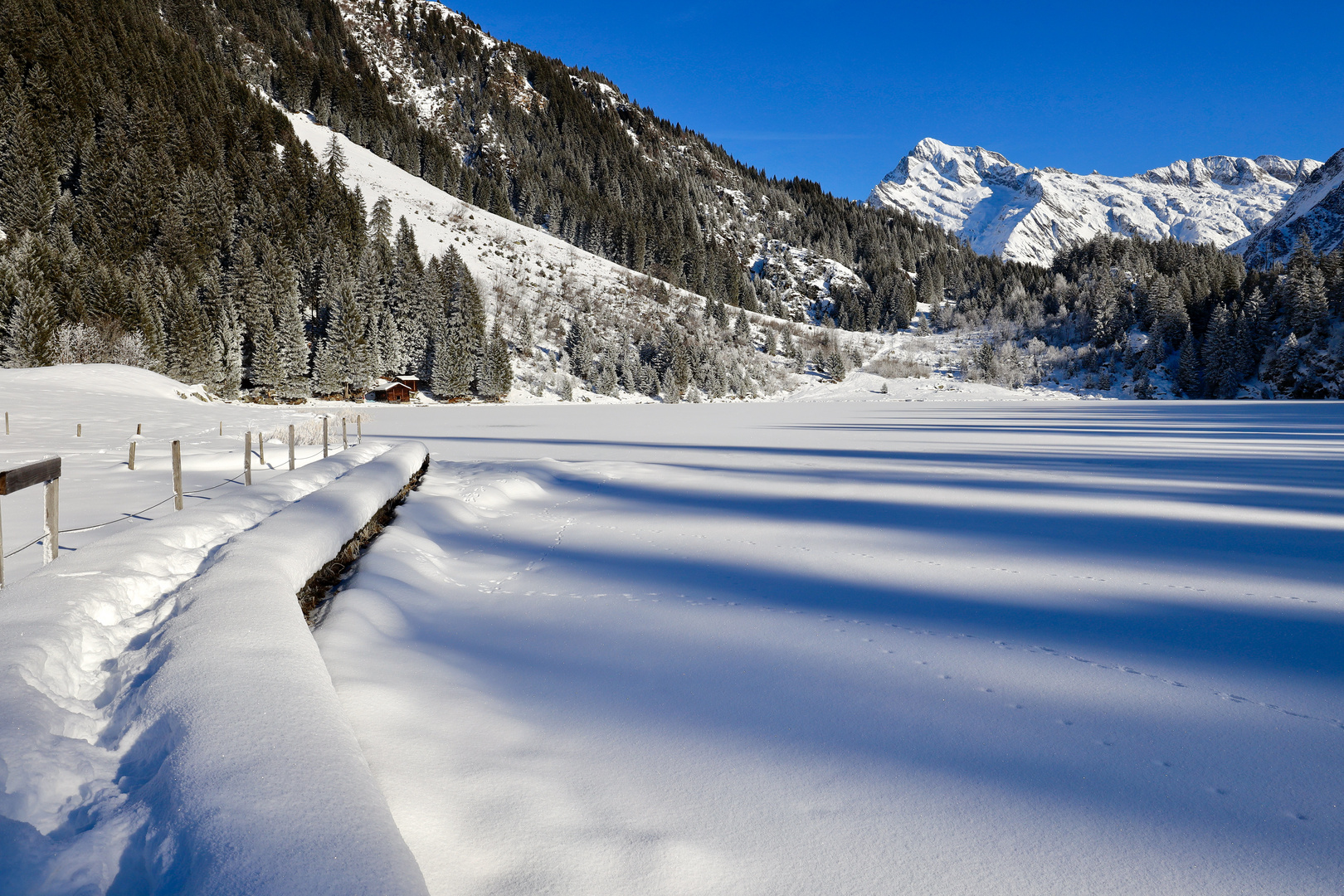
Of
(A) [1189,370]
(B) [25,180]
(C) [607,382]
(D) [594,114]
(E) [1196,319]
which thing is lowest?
(C) [607,382]

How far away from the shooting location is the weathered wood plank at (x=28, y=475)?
4125 millimetres

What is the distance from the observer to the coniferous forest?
46500mm

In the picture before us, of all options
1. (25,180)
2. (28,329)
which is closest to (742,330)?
(28,329)

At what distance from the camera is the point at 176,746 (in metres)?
2.26

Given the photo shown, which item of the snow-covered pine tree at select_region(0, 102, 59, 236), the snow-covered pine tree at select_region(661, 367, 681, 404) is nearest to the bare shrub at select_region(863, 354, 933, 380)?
the snow-covered pine tree at select_region(661, 367, 681, 404)

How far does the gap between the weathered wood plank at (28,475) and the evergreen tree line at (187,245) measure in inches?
1756

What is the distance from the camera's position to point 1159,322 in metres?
76.4

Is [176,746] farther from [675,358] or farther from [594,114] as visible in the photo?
[594,114]

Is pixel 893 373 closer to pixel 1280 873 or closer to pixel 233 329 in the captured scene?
pixel 233 329

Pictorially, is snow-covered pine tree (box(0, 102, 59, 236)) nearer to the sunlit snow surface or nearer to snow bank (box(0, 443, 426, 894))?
snow bank (box(0, 443, 426, 894))

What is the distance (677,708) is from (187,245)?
6690cm

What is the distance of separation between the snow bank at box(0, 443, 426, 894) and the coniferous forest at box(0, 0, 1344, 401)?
46960mm

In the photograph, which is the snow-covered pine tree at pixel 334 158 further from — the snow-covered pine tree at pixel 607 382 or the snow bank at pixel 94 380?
the snow bank at pixel 94 380

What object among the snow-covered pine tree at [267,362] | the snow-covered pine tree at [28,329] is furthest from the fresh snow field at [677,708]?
the snow-covered pine tree at [267,362]
